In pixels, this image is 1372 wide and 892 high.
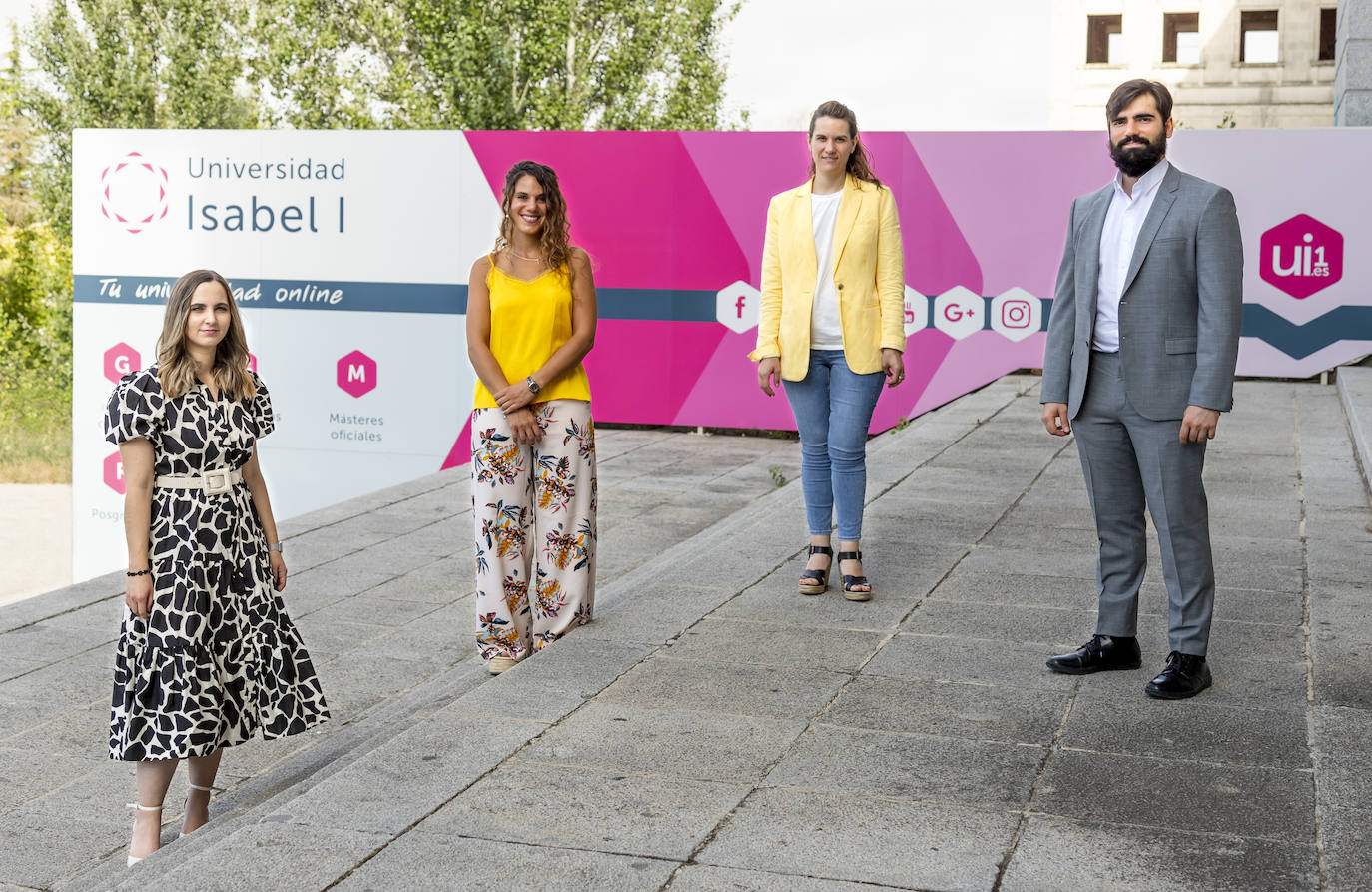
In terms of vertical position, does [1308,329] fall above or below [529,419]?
above

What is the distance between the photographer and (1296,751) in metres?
3.70

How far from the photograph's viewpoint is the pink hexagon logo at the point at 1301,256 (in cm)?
1134

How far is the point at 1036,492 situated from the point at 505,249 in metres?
3.85

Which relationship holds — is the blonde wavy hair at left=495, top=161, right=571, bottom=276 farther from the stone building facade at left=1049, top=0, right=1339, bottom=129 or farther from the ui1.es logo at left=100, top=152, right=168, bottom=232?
the stone building facade at left=1049, top=0, right=1339, bottom=129

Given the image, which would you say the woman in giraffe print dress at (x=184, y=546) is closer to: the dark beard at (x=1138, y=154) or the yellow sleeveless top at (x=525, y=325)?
the yellow sleeveless top at (x=525, y=325)

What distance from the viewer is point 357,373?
13188 millimetres

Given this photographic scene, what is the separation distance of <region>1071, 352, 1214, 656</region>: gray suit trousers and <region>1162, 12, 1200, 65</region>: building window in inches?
1873

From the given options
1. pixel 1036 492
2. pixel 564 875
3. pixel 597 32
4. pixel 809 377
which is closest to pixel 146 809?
pixel 564 875

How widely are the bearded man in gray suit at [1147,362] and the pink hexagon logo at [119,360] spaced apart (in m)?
11.0

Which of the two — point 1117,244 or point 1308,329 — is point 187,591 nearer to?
point 1117,244

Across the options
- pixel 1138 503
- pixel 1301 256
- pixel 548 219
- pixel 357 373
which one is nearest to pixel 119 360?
pixel 357 373

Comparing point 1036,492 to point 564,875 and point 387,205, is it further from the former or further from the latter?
point 387,205

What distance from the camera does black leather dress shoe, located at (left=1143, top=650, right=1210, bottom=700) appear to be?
4.13 metres

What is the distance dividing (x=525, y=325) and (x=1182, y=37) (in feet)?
157
